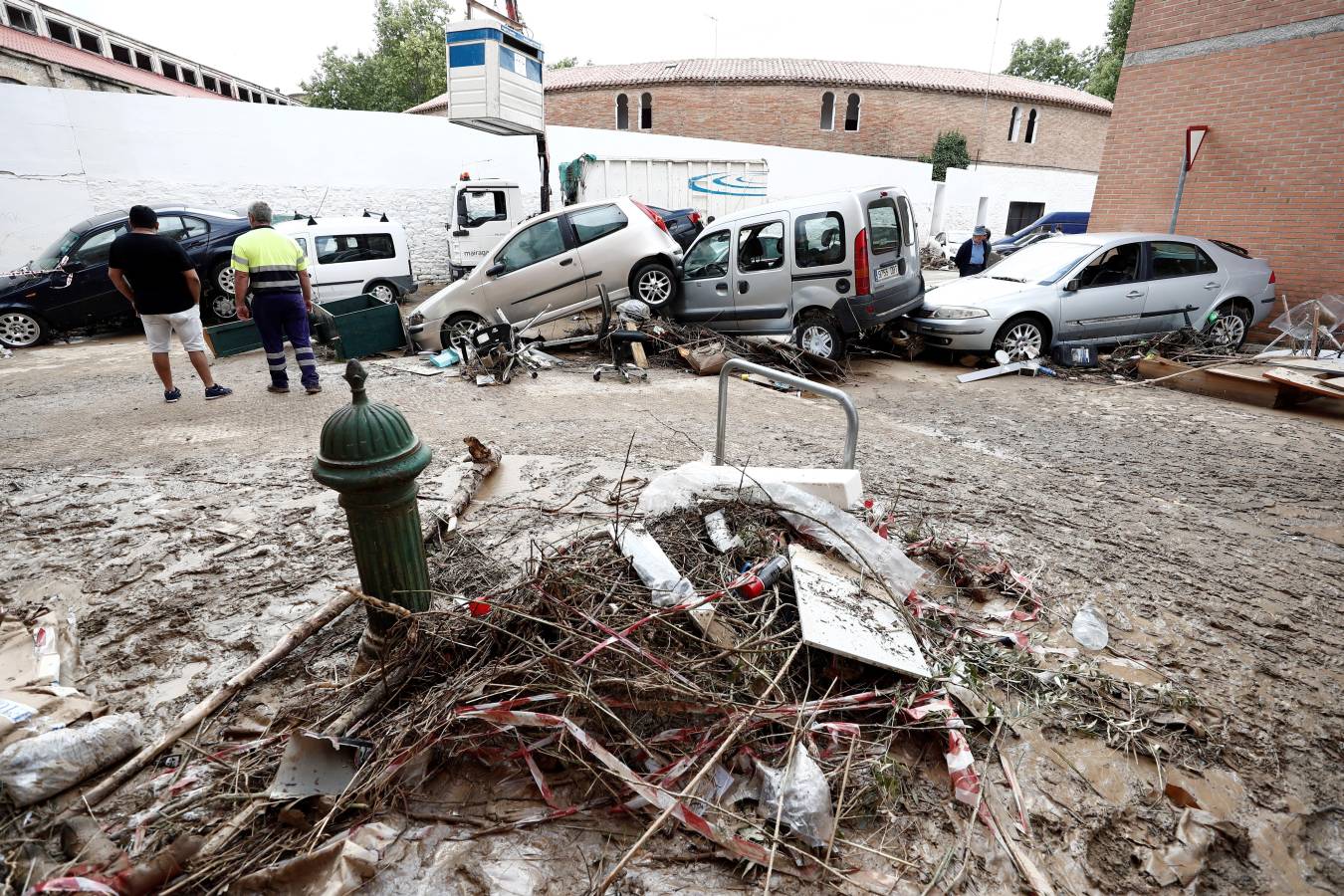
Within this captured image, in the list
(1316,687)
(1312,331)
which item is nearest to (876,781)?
(1316,687)

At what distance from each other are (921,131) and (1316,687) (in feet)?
119

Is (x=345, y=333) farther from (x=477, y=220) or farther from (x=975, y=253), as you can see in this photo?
(x=975, y=253)

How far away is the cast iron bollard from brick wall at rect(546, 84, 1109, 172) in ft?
112

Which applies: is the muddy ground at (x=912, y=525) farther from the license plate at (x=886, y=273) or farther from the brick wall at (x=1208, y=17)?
the brick wall at (x=1208, y=17)

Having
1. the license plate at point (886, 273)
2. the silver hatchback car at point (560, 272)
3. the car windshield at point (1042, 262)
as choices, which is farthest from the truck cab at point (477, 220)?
the car windshield at point (1042, 262)

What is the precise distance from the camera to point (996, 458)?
500 cm

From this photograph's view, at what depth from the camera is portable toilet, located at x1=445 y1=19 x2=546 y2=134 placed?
1133 centimetres

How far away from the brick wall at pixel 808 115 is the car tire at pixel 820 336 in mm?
28285

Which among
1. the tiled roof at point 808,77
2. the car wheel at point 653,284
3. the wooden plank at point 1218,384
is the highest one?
the tiled roof at point 808,77

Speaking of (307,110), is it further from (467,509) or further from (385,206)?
(467,509)

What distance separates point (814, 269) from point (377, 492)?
21.2 ft

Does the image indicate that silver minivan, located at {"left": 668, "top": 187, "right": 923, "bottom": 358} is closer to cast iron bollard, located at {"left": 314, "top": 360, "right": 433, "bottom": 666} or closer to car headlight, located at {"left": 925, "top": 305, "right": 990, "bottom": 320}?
car headlight, located at {"left": 925, "top": 305, "right": 990, "bottom": 320}

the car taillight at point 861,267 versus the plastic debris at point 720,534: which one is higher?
the car taillight at point 861,267

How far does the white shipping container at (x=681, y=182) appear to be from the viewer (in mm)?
15430
